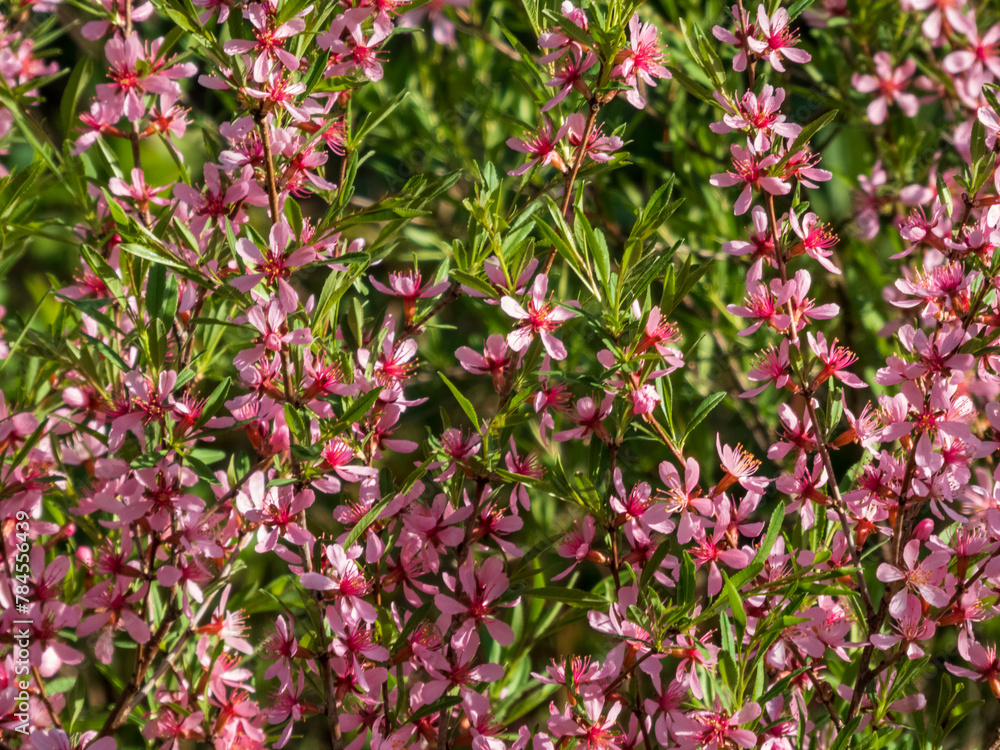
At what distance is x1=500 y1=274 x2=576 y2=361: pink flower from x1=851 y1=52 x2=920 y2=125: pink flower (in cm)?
69

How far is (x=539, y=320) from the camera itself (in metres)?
0.66

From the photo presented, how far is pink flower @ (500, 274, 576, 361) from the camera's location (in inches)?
25.5

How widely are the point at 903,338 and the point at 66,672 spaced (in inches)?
53.8

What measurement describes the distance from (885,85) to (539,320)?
76 cm

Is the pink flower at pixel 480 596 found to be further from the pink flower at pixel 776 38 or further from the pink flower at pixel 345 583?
the pink flower at pixel 776 38

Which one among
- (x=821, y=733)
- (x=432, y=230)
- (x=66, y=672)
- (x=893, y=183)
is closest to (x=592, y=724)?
(x=821, y=733)

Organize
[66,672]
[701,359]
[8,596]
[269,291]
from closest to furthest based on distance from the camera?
[269,291] → [8,596] → [701,359] → [66,672]

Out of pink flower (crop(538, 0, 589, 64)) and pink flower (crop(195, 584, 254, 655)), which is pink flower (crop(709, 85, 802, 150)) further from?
pink flower (crop(195, 584, 254, 655))

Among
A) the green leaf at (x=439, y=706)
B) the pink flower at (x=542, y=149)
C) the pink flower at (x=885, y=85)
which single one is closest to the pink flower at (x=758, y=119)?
the pink flower at (x=542, y=149)

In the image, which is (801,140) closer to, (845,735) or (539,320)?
(539,320)

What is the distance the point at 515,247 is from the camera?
2.19ft

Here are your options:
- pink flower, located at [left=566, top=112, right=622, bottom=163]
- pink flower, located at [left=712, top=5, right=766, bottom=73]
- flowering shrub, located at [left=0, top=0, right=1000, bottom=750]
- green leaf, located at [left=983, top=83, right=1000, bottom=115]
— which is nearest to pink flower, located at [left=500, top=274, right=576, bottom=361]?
flowering shrub, located at [left=0, top=0, right=1000, bottom=750]

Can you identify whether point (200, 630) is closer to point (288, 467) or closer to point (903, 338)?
point (288, 467)

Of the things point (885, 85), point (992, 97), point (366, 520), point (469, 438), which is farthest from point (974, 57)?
point (366, 520)
